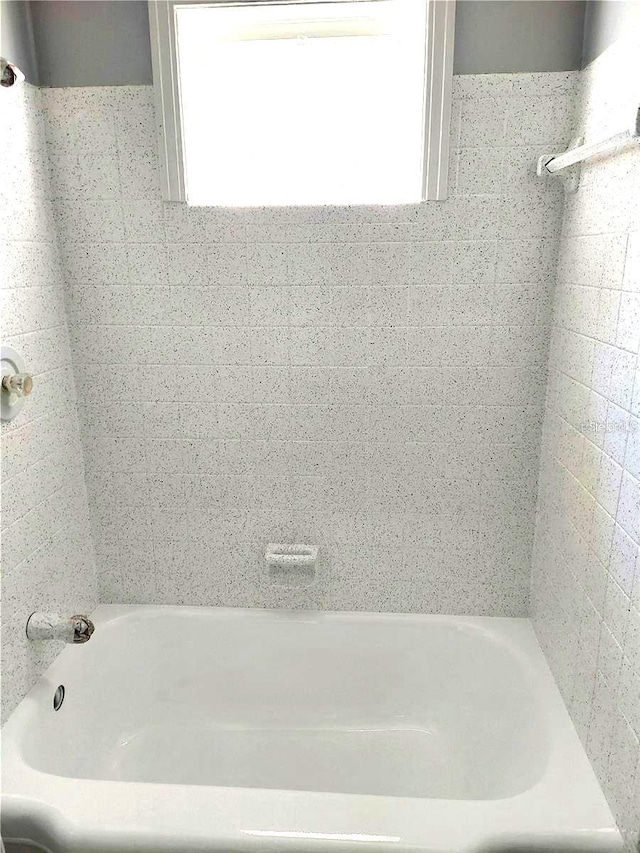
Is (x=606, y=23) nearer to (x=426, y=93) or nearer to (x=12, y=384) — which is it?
(x=426, y=93)

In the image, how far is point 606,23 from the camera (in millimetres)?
1430

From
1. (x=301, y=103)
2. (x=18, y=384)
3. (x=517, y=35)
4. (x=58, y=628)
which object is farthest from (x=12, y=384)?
(x=517, y=35)

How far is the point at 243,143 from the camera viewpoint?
179 cm

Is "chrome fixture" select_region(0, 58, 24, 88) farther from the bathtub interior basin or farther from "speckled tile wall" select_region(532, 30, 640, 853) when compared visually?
the bathtub interior basin

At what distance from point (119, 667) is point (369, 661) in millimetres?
767

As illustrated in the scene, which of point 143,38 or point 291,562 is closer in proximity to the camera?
point 143,38

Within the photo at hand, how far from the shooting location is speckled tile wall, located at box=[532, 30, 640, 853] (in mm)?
1221

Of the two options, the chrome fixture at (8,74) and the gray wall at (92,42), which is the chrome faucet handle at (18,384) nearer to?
the chrome fixture at (8,74)

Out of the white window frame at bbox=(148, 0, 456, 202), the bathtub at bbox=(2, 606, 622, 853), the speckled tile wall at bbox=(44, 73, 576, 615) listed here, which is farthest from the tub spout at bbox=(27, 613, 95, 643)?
the white window frame at bbox=(148, 0, 456, 202)

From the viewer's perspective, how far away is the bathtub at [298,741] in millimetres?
1239

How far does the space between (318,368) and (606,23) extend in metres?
1.06

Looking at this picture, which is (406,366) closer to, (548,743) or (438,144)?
(438,144)

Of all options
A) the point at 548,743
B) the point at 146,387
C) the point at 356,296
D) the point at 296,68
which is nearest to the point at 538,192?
the point at 356,296

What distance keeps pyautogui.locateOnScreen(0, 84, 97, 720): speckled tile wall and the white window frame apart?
34 centimetres
